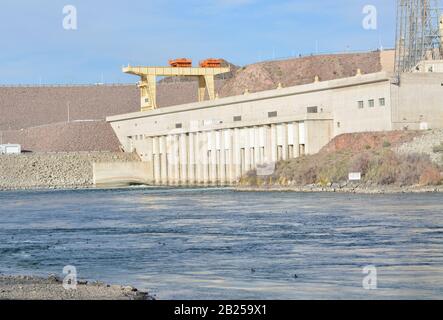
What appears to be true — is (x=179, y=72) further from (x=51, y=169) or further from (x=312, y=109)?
(x=312, y=109)

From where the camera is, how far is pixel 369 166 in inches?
2151

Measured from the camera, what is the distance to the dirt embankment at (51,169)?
90312 millimetres

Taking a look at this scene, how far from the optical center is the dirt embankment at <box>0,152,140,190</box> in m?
90.3

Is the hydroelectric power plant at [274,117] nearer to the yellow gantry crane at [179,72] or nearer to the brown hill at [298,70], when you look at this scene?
the yellow gantry crane at [179,72]

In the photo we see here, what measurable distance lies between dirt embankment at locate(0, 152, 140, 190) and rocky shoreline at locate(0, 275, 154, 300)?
70313 mm

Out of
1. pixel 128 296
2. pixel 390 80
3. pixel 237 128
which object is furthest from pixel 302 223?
pixel 237 128

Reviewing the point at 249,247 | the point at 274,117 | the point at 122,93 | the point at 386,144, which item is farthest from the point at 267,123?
the point at 122,93

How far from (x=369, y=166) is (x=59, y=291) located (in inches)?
1536

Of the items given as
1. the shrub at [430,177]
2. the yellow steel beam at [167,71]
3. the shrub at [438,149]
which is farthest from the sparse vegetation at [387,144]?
the yellow steel beam at [167,71]

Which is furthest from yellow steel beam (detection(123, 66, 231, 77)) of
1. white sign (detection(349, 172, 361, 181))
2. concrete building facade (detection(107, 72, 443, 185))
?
white sign (detection(349, 172, 361, 181))

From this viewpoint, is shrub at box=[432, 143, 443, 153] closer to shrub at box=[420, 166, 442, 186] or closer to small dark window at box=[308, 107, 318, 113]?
shrub at box=[420, 166, 442, 186]

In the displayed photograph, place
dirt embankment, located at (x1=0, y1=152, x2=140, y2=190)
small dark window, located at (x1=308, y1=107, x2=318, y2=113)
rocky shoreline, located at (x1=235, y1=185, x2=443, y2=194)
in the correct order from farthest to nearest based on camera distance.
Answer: dirt embankment, located at (x1=0, y1=152, x2=140, y2=190)
small dark window, located at (x1=308, y1=107, x2=318, y2=113)
rocky shoreline, located at (x1=235, y1=185, x2=443, y2=194)

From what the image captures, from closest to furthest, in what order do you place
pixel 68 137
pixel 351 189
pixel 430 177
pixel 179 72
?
pixel 430 177 → pixel 351 189 → pixel 179 72 → pixel 68 137
